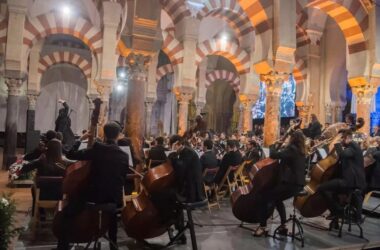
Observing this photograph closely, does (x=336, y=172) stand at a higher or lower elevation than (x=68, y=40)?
lower

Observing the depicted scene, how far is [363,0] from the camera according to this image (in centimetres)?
975

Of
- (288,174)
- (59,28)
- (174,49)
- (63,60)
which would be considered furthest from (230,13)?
(288,174)

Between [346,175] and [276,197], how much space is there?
0.96 meters

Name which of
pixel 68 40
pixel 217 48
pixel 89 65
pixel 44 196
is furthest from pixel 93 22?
pixel 44 196

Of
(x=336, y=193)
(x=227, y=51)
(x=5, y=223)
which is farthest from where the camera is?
(x=227, y=51)

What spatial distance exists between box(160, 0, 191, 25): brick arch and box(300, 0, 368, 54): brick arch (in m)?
3.90

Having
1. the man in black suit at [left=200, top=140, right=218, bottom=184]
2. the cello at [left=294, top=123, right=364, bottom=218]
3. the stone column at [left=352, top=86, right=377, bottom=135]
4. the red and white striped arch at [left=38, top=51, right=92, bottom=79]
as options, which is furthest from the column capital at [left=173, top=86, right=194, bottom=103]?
the cello at [left=294, top=123, right=364, bottom=218]

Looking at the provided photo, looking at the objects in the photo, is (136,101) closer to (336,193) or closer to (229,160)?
(229,160)

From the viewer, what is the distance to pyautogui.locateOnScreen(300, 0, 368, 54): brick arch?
9.74 m

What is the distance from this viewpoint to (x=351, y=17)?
9.88 metres

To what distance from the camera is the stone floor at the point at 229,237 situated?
3.94 meters

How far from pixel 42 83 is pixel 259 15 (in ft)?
48.0

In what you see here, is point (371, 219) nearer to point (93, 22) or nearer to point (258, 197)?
point (258, 197)

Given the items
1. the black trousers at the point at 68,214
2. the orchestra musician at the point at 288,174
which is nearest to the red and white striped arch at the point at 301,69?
the orchestra musician at the point at 288,174
